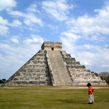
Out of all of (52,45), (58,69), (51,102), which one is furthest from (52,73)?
(51,102)

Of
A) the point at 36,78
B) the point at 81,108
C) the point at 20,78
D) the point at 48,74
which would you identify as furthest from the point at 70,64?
the point at 81,108

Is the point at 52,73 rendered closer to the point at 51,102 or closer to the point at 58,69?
the point at 58,69

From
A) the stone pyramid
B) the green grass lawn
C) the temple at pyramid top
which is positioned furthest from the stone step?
the green grass lawn

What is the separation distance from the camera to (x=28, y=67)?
38844mm

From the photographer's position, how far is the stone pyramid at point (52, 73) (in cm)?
3534

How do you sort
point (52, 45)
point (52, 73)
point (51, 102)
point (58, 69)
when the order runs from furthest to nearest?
point (52, 45) < point (58, 69) < point (52, 73) < point (51, 102)

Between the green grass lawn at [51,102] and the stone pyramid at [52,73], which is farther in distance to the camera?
the stone pyramid at [52,73]

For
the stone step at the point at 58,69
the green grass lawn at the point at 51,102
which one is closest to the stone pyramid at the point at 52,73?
the stone step at the point at 58,69

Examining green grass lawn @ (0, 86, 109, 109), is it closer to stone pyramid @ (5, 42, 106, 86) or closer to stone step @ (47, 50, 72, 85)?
stone pyramid @ (5, 42, 106, 86)

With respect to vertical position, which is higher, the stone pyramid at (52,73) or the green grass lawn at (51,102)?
the stone pyramid at (52,73)

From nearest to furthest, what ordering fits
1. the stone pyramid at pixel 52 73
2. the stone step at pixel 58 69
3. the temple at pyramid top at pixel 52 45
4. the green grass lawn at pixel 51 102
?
the green grass lawn at pixel 51 102
the stone pyramid at pixel 52 73
the stone step at pixel 58 69
the temple at pyramid top at pixel 52 45

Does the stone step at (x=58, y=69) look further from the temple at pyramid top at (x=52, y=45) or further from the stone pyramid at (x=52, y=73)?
the temple at pyramid top at (x=52, y=45)

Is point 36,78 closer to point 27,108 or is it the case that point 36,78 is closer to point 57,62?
point 57,62

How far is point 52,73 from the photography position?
37.2m
